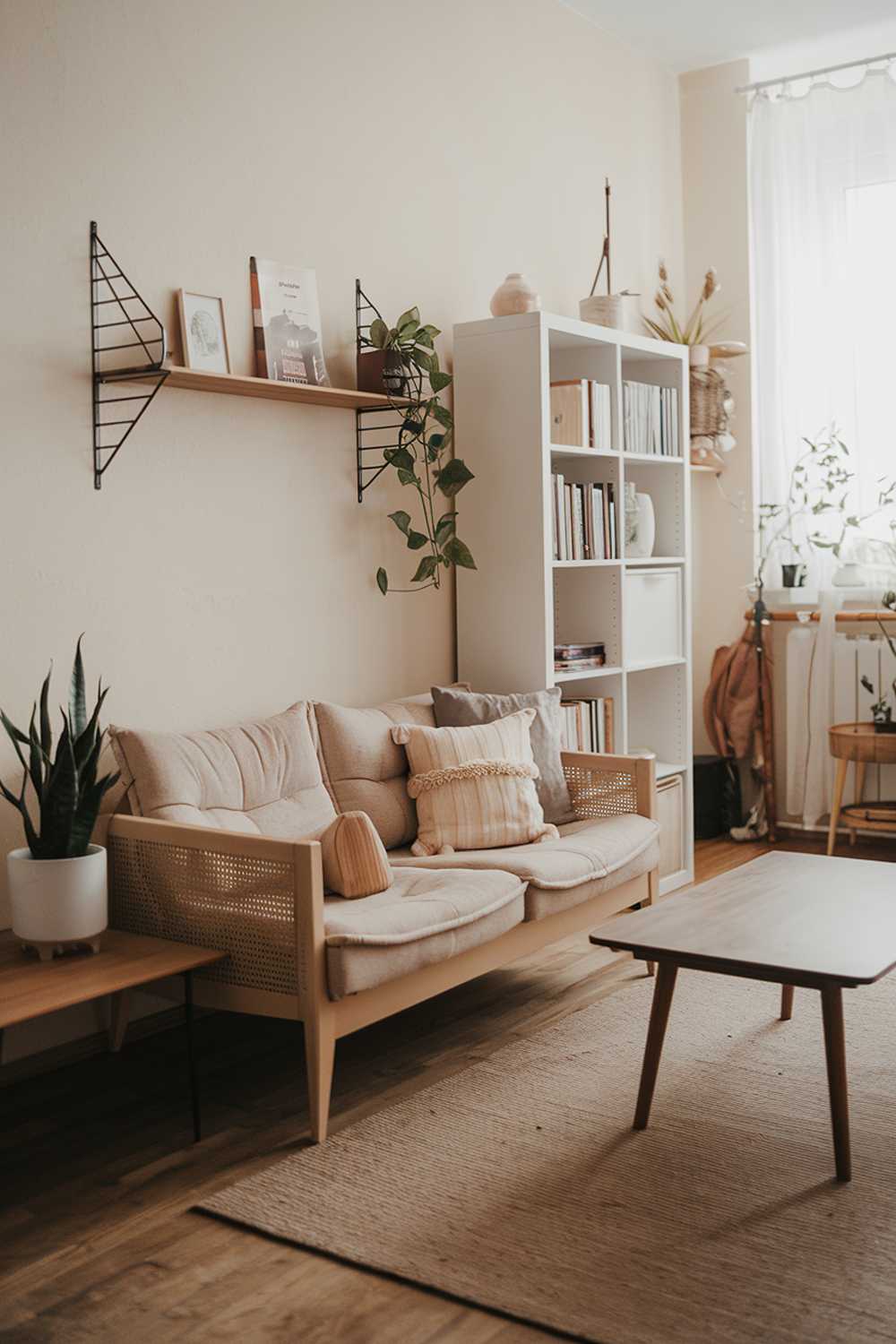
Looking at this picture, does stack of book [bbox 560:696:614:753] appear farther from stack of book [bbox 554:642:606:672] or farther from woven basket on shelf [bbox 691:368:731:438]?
woven basket on shelf [bbox 691:368:731:438]

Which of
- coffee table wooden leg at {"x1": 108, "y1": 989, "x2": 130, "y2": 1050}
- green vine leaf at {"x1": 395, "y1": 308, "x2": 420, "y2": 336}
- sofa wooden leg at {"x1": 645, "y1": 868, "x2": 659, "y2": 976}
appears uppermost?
green vine leaf at {"x1": 395, "y1": 308, "x2": 420, "y2": 336}

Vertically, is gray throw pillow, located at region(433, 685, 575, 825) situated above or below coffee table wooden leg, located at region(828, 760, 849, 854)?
above

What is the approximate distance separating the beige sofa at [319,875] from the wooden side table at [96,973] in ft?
0.28

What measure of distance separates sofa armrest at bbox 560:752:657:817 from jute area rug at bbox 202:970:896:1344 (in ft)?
2.74

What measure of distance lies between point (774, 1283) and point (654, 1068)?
660 mm

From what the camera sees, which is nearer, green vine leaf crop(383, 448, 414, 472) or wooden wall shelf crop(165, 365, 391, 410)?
wooden wall shelf crop(165, 365, 391, 410)

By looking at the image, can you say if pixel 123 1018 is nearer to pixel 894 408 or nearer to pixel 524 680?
pixel 524 680

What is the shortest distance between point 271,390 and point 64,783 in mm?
1264

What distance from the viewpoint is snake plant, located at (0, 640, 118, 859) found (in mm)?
2777

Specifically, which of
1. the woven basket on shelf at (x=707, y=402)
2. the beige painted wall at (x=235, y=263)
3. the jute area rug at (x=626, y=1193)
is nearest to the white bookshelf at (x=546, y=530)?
the beige painted wall at (x=235, y=263)

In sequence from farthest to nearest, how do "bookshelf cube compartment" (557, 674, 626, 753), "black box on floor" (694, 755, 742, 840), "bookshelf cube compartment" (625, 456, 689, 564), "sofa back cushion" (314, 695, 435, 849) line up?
"black box on floor" (694, 755, 742, 840) < "bookshelf cube compartment" (625, 456, 689, 564) < "bookshelf cube compartment" (557, 674, 626, 753) < "sofa back cushion" (314, 695, 435, 849)

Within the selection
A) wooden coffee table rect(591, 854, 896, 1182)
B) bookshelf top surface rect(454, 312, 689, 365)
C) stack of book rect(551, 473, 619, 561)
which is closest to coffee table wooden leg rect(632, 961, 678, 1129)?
wooden coffee table rect(591, 854, 896, 1182)

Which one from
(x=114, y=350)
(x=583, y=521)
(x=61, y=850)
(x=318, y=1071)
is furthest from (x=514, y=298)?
(x=318, y=1071)

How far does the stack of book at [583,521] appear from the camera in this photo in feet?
14.0
